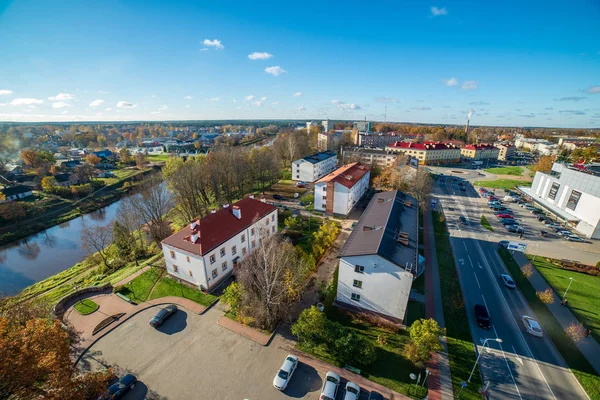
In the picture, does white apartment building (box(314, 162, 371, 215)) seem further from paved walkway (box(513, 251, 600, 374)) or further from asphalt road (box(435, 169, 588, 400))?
paved walkway (box(513, 251, 600, 374))

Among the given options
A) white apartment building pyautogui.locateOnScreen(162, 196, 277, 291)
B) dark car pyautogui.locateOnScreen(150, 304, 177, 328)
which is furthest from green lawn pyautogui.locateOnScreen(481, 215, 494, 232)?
dark car pyautogui.locateOnScreen(150, 304, 177, 328)

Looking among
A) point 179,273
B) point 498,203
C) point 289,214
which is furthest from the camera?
point 498,203

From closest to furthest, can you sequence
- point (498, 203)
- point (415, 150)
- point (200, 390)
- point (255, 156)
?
point (200, 390), point (498, 203), point (255, 156), point (415, 150)

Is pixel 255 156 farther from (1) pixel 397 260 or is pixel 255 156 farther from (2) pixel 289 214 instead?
(1) pixel 397 260

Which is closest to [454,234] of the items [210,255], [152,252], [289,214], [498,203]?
[498,203]

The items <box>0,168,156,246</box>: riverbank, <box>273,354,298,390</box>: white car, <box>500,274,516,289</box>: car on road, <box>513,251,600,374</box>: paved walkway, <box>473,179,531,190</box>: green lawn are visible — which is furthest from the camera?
<box>473,179,531,190</box>: green lawn

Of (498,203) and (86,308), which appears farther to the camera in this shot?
(498,203)

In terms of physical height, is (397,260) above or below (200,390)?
above
